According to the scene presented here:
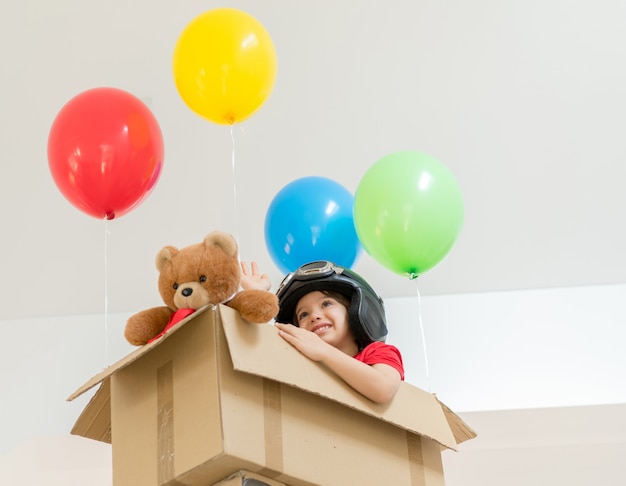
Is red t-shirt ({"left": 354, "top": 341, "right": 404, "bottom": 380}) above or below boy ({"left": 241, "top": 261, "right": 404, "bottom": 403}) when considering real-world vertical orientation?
below

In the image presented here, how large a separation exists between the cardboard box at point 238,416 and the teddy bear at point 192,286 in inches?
1.7

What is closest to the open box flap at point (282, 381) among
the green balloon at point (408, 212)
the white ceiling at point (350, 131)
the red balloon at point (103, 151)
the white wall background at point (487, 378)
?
the green balloon at point (408, 212)

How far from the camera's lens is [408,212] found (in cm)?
210

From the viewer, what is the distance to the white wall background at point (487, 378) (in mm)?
2803

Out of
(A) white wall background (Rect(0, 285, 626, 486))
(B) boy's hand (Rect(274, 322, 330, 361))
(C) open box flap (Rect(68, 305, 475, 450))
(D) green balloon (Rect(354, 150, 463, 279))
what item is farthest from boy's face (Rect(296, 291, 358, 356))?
(A) white wall background (Rect(0, 285, 626, 486))

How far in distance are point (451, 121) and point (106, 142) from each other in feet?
4.17

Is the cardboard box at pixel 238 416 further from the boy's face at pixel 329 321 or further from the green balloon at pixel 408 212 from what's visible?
the green balloon at pixel 408 212

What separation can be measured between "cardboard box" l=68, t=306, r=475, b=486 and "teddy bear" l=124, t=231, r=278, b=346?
0.14 feet

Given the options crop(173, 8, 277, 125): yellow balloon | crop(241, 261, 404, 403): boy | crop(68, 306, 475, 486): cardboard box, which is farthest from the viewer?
crop(173, 8, 277, 125): yellow balloon

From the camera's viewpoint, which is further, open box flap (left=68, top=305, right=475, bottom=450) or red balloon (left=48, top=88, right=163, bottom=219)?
red balloon (left=48, top=88, right=163, bottom=219)

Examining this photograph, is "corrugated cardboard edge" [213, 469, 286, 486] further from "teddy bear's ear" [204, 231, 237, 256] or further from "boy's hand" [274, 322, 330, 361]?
"teddy bear's ear" [204, 231, 237, 256]

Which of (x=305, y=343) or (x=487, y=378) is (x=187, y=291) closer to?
(x=305, y=343)

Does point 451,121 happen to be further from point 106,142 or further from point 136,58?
point 106,142

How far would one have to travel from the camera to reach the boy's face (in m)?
1.98
